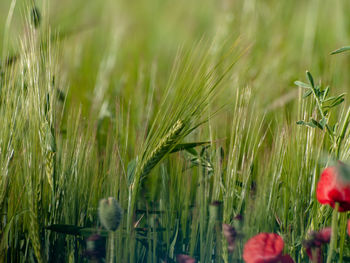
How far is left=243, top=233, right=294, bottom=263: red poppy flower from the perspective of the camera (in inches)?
20.2

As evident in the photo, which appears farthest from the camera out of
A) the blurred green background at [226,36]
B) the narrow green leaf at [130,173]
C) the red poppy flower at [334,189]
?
the blurred green background at [226,36]

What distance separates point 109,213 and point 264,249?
0.51 ft

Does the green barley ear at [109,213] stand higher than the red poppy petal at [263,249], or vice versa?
the green barley ear at [109,213]

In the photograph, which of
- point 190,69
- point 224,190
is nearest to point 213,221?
point 224,190

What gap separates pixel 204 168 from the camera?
680 mm

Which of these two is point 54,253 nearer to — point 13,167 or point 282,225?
point 13,167

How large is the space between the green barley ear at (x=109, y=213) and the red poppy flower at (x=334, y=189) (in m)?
0.20

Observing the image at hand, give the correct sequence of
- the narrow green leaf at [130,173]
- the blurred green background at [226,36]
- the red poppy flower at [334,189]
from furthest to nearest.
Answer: the blurred green background at [226,36] < the narrow green leaf at [130,173] < the red poppy flower at [334,189]

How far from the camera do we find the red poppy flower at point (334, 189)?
0.49 m

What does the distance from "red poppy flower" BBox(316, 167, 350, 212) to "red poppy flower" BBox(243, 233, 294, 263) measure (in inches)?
2.5

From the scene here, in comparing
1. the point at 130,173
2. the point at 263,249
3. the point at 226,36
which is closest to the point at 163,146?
the point at 130,173

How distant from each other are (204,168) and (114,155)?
0.14 metres

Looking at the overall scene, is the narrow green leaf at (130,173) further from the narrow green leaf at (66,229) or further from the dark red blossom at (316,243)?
the dark red blossom at (316,243)

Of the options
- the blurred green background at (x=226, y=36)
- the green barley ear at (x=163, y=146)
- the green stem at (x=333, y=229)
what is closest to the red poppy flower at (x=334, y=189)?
the green stem at (x=333, y=229)
